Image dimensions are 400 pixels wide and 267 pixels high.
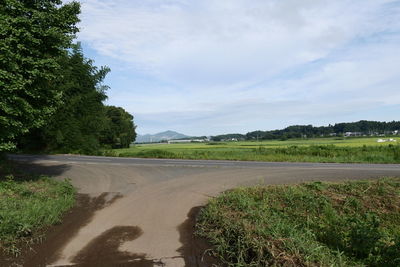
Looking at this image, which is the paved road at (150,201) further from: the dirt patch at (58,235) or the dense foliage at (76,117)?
the dense foliage at (76,117)

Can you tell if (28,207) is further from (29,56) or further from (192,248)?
(192,248)

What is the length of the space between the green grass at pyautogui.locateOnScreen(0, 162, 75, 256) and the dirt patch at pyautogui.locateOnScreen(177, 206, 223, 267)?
10.3 ft

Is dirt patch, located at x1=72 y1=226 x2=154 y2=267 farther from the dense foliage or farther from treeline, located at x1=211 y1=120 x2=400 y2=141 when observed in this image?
treeline, located at x1=211 y1=120 x2=400 y2=141

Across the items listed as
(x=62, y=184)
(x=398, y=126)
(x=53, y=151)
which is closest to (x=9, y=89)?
(x=62, y=184)

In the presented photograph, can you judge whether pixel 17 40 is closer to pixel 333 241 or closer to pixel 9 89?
pixel 9 89

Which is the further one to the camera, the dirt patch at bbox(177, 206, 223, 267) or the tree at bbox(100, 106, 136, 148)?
the tree at bbox(100, 106, 136, 148)

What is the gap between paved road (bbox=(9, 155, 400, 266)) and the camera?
5762mm

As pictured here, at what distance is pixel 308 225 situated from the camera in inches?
300

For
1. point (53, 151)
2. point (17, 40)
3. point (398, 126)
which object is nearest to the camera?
point (17, 40)

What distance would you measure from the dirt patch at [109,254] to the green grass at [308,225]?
57.8 inches

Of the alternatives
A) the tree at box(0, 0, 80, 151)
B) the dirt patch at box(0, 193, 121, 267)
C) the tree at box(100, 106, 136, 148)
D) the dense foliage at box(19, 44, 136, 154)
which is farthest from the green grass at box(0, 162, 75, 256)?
the tree at box(100, 106, 136, 148)

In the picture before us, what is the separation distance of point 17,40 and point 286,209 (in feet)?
30.9

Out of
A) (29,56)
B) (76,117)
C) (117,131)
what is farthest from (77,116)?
(117,131)

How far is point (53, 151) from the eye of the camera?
30062mm
